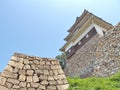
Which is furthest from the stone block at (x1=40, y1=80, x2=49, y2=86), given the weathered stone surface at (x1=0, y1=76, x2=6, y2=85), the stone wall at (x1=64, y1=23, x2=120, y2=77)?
the stone wall at (x1=64, y1=23, x2=120, y2=77)

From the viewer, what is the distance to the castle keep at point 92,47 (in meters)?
12.7

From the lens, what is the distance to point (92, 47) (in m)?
16.1

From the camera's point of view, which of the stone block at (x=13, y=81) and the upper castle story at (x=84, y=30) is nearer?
the stone block at (x=13, y=81)

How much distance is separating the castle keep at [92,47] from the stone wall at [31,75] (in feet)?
15.9

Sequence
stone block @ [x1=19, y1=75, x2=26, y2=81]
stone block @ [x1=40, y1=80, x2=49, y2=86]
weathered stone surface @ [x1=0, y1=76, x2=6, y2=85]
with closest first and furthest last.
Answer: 1. weathered stone surface @ [x1=0, y1=76, x2=6, y2=85]
2. stone block @ [x1=19, y1=75, x2=26, y2=81]
3. stone block @ [x1=40, y1=80, x2=49, y2=86]

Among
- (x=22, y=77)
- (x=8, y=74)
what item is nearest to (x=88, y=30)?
(x=22, y=77)

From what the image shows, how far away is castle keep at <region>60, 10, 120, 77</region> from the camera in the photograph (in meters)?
12.7

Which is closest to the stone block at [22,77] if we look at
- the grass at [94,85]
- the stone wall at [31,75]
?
the stone wall at [31,75]

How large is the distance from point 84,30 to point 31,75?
13.9 m

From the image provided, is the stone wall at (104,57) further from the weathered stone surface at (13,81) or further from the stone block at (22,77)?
the weathered stone surface at (13,81)

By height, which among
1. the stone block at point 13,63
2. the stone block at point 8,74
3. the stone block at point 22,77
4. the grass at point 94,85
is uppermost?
the stone block at point 13,63

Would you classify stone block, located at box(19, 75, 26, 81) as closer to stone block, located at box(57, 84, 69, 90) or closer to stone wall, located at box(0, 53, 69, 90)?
stone wall, located at box(0, 53, 69, 90)

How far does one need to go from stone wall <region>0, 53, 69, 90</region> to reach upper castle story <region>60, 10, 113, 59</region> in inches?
427

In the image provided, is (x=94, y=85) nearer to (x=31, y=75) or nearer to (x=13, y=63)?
(x=31, y=75)
